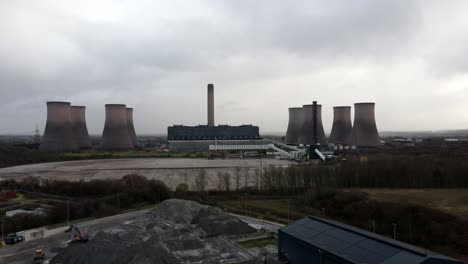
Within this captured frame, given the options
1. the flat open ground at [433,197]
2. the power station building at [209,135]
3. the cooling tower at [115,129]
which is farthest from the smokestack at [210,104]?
the flat open ground at [433,197]

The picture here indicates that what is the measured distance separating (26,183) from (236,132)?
29.3 m

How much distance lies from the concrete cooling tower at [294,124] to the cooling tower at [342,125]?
3985mm

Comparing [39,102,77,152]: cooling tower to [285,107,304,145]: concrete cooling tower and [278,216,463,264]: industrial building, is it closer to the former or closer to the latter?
[285,107,304,145]: concrete cooling tower

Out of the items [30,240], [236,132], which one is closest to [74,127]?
[236,132]

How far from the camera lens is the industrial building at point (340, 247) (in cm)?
543

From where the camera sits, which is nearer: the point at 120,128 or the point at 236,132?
the point at 120,128

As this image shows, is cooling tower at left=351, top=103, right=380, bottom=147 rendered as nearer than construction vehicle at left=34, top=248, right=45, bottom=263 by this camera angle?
No

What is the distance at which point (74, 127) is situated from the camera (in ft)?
128

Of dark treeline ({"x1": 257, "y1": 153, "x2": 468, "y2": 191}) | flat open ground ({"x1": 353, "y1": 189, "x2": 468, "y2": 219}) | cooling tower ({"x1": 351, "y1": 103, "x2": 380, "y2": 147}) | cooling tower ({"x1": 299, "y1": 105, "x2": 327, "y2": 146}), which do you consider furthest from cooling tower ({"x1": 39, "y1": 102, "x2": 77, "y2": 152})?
flat open ground ({"x1": 353, "y1": 189, "x2": 468, "y2": 219})

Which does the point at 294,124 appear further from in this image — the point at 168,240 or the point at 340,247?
the point at 340,247

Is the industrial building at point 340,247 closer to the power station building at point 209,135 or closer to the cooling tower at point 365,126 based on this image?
the cooling tower at point 365,126

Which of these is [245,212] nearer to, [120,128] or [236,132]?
[120,128]

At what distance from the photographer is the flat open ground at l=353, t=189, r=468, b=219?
42.8 ft

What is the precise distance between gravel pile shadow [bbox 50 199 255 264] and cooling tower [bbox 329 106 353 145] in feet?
98.6
